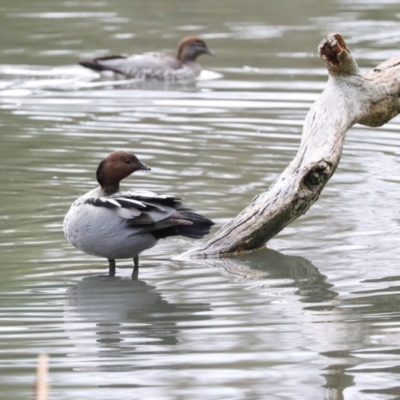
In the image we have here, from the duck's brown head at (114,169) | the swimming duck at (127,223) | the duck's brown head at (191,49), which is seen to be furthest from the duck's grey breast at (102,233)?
the duck's brown head at (191,49)

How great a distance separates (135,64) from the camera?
611 inches

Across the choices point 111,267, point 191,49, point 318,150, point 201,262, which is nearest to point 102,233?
point 111,267

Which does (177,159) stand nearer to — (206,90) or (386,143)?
(386,143)

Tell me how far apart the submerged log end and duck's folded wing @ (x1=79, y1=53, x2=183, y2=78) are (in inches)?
304

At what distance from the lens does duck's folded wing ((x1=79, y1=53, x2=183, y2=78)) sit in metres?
15.4

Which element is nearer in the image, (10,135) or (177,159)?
(177,159)

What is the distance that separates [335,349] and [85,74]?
10.4 metres

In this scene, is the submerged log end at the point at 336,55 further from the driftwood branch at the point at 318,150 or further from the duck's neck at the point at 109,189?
the duck's neck at the point at 109,189

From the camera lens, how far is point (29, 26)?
19016 mm

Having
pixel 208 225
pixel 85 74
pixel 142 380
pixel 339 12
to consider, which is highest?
pixel 339 12

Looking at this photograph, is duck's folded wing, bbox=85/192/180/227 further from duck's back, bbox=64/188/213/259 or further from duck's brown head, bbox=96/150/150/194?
duck's brown head, bbox=96/150/150/194

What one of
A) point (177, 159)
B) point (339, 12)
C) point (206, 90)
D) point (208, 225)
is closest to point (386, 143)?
point (177, 159)

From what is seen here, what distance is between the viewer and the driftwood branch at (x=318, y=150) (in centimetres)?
757

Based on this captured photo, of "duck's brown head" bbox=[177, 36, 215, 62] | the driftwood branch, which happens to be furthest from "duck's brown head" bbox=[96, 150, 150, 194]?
"duck's brown head" bbox=[177, 36, 215, 62]
